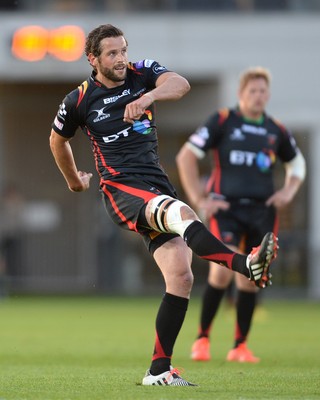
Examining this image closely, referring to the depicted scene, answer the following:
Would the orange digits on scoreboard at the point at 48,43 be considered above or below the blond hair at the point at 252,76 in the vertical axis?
above

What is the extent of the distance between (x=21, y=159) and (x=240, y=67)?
5.69 meters

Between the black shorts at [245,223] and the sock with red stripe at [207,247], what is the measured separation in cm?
313

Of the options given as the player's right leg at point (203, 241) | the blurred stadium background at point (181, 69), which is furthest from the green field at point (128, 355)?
the blurred stadium background at point (181, 69)

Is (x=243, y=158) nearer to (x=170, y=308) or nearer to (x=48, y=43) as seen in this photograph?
A: (x=170, y=308)

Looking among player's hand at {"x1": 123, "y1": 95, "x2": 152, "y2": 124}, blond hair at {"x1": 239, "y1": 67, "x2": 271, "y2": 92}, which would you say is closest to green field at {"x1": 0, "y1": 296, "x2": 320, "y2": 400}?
player's hand at {"x1": 123, "y1": 95, "x2": 152, "y2": 124}

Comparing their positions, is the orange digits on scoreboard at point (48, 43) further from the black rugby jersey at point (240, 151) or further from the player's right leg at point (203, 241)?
the player's right leg at point (203, 241)

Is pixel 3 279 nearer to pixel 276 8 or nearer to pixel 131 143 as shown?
pixel 276 8

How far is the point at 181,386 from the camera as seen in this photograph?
704 centimetres

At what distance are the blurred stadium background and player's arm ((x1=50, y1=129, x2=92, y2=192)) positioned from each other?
1324cm

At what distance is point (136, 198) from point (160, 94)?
0.68 metres

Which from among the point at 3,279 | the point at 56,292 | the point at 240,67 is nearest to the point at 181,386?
the point at 3,279

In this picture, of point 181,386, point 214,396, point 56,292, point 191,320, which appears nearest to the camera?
point 214,396

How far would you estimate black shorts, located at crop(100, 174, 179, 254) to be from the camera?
23.8 ft

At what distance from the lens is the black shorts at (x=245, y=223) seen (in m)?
10.1
